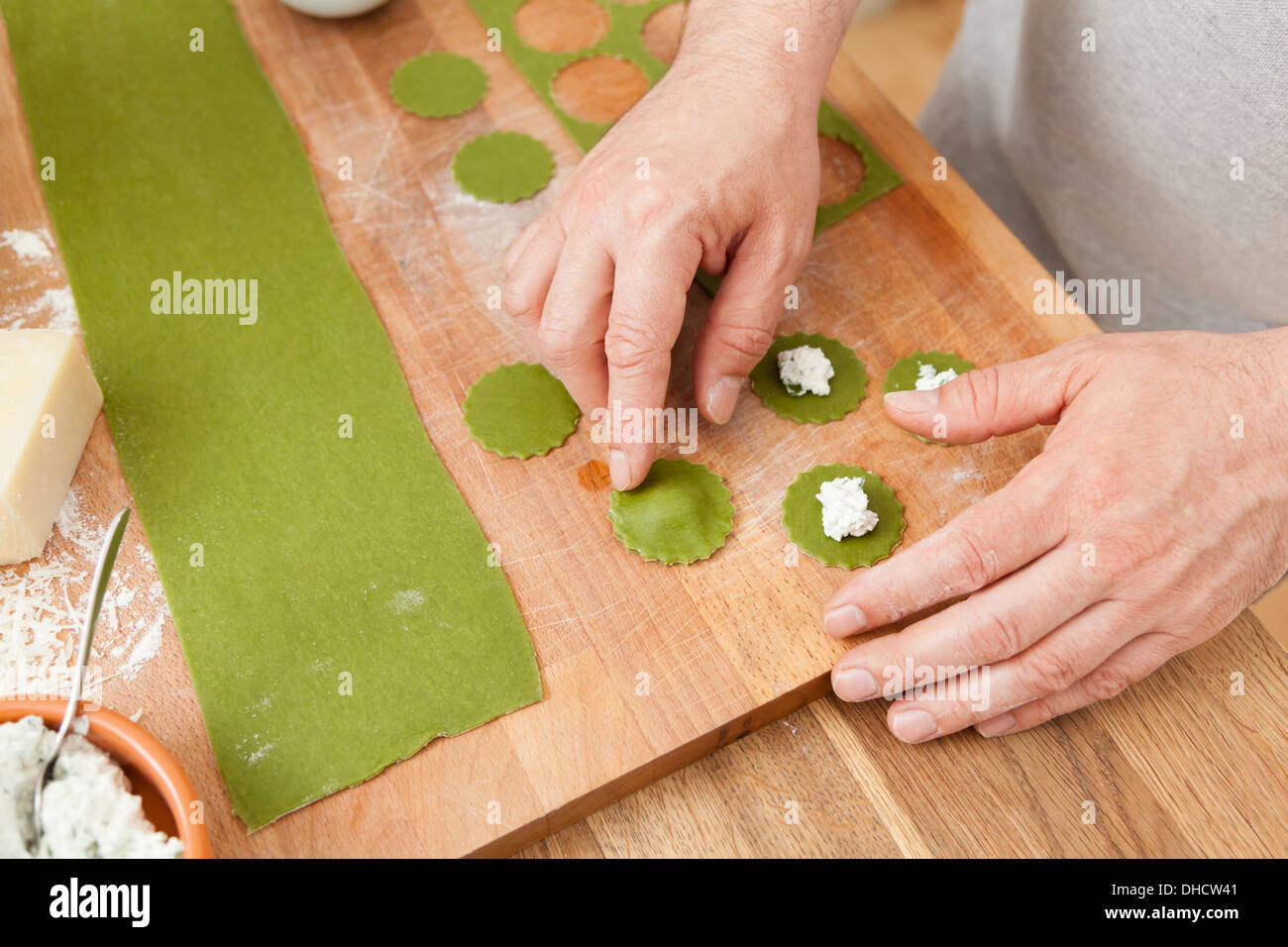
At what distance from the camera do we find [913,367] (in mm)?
1274

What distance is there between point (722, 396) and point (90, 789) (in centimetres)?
77

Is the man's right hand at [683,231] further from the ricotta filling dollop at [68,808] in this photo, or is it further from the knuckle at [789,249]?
the ricotta filling dollop at [68,808]

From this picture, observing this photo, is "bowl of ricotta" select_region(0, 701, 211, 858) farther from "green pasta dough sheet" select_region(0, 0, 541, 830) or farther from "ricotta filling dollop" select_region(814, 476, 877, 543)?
"ricotta filling dollop" select_region(814, 476, 877, 543)

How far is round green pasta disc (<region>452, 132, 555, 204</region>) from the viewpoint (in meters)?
1.43

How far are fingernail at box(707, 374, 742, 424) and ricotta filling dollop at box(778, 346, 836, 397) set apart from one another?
0.09 meters

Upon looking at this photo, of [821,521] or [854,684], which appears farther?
[821,521]

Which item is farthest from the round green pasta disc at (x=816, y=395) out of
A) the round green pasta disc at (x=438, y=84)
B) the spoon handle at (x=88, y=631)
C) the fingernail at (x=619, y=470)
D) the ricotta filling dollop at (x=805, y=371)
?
the spoon handle at (x=88, y=631)

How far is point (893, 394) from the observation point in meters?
1.17

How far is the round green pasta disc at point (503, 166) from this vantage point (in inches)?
56.2

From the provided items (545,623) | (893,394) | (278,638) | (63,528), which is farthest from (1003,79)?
(63,528)

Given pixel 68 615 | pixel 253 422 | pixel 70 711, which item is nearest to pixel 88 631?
pixel 70 711

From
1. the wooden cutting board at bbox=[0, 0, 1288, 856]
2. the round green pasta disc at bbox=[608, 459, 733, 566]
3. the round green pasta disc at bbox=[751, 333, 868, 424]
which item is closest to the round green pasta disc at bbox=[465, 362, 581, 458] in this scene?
the wooden cutting board at bbox=[0, 0, 1288, 856]

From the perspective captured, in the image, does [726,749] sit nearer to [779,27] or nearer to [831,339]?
[831,339]

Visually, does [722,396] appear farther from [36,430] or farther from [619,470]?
[36,430]
